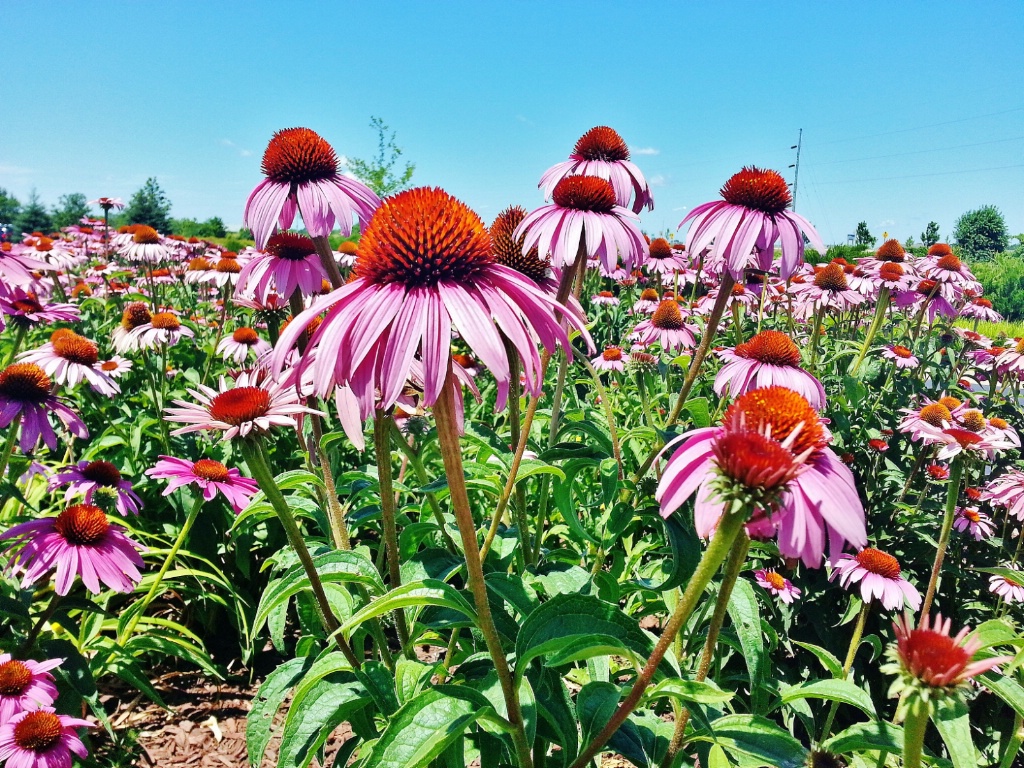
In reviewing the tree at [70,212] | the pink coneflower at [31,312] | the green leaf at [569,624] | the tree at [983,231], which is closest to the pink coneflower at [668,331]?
the green leaf at [569,624]

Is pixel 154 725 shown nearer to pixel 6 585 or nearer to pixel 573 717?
pixel 6 585

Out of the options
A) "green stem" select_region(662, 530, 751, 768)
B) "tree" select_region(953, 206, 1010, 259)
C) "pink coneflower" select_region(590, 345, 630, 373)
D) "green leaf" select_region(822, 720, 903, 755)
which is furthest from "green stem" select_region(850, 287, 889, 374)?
"tree" select_region(953, 206, 1010, 259)

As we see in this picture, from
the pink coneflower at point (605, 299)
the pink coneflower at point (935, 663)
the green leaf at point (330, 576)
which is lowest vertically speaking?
the green leaf at point (330, 576)

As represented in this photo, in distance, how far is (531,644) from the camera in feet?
3.45

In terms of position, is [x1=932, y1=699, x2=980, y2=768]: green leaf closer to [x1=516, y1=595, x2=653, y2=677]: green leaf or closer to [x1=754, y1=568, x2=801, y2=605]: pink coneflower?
[x1=516, y1=595, x2=653, y2=677]: green leaf

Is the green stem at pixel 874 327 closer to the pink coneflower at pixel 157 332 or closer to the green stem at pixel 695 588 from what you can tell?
the green stem at pixel 695 588

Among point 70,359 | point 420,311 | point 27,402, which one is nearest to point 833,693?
point 420,311

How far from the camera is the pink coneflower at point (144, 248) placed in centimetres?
574

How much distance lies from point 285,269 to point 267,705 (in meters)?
1.12

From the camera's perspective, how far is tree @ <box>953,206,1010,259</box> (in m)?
40.2

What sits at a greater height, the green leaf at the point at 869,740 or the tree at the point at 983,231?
the tree at the point at 983,231

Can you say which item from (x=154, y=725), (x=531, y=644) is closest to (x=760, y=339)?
(x=531, y=644)

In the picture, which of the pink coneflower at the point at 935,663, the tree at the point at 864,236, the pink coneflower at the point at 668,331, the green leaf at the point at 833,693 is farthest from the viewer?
the tree at the point at 864,236

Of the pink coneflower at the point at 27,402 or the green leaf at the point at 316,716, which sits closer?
the green leaf at the point at 316,716
